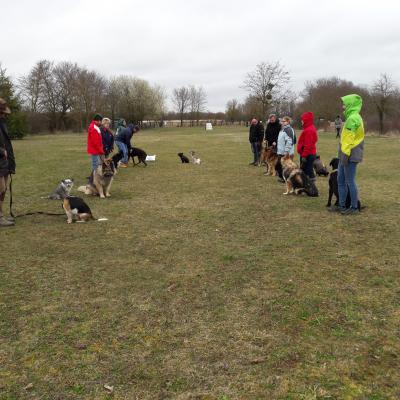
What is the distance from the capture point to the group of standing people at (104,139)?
9.50 metres

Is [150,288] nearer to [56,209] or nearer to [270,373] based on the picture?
[270,373]

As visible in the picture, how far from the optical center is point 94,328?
3.32m

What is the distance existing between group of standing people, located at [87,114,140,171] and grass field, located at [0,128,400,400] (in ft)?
9.08

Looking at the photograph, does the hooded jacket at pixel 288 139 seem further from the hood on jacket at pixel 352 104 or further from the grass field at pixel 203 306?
the hood on jacket at pixel 352 104

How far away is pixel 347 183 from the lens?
6.79 metres

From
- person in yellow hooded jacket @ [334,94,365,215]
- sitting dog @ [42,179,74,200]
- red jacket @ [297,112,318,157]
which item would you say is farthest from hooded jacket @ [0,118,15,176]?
red jacket @ [297,112,318,157]

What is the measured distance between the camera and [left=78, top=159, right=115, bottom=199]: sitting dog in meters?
8.98

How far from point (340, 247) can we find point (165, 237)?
8.83ft

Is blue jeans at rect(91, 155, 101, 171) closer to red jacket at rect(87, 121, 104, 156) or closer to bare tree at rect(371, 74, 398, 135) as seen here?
red jacket at rect(87, 121, 104, 156)

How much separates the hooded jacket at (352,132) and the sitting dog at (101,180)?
5.45 m

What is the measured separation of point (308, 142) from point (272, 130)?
360 centimetres

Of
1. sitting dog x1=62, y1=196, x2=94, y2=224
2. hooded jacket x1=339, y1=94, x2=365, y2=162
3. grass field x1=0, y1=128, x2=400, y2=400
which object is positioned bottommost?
grass field x1=0, y1=128, x2=400, y2=400

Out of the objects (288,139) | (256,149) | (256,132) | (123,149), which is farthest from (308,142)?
(123,149)

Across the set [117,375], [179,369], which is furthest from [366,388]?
[117,375]
